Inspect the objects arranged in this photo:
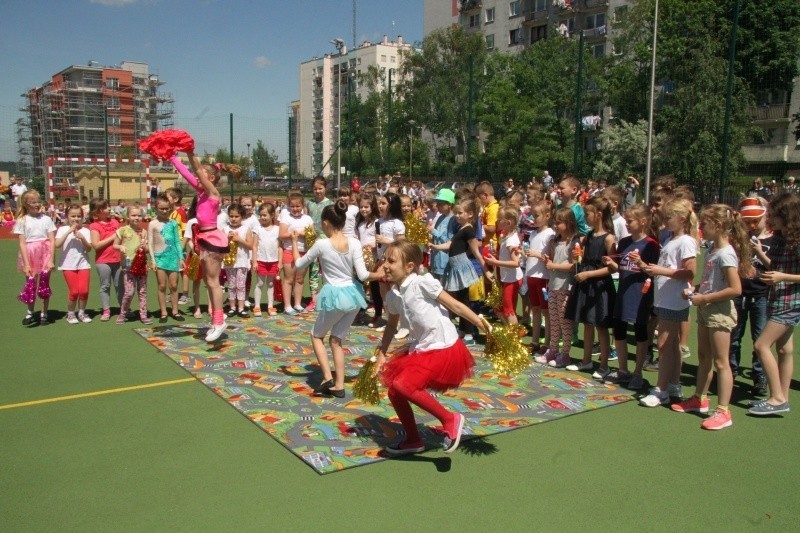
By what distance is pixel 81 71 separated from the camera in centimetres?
8162

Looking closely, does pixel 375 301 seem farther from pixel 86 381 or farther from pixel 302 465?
pixel 302 465

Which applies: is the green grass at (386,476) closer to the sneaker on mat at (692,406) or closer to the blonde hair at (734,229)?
the sneaker on mat at (692,406)

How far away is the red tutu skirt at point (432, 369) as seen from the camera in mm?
4285

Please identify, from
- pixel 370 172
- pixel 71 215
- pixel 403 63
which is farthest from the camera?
pixel 403 63

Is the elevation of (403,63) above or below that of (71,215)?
above

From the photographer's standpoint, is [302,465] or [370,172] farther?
[370,172]

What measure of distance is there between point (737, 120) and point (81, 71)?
77.0 m

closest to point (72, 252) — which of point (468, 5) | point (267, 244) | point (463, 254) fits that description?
point (267, 244)

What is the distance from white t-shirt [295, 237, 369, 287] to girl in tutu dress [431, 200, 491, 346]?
1.93 metres

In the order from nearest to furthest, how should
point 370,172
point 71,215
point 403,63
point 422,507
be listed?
point 422,507
point 71,215
point 370,172
point 403,63

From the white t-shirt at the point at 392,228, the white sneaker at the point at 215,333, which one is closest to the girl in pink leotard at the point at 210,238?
the white sneaker at the point at 215,333

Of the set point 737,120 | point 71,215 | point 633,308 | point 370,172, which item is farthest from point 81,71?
point 633,308

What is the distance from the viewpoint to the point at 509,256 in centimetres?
741

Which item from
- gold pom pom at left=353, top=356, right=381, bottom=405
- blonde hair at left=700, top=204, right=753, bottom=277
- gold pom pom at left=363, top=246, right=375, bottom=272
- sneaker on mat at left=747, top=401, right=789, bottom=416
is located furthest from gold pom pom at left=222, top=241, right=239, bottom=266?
sneaker on mat at left=747, top=401, right=789, bottom=416
